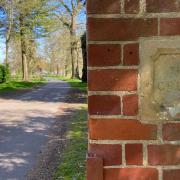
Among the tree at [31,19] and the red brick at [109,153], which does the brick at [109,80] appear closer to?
the red brick at [109,153]

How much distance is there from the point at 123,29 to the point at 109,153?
0.47m

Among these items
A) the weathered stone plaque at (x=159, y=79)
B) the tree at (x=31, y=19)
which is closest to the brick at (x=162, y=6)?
the weathered stone plaque at (x=159, y=79)

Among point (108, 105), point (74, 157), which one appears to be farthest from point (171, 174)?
point (74, 157)

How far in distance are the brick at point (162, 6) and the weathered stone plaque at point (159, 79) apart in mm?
110

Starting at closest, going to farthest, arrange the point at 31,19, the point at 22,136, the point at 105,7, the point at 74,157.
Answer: the point at 105,7, the point at 74,157, the point at 22,136, the point at 31,19

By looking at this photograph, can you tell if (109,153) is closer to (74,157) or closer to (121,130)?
(121,130)

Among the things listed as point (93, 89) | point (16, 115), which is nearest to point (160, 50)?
point (93, 89)

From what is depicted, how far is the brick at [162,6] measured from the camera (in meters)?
1.68

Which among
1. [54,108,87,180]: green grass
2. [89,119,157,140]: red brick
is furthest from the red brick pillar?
[54,108,87,180]: green grass

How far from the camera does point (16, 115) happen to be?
14.0m

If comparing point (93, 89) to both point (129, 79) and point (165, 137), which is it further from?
point (165, 137)

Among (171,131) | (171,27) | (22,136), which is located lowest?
(22,136)

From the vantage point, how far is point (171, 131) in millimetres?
1697

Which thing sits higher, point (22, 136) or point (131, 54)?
point (131, 54)
